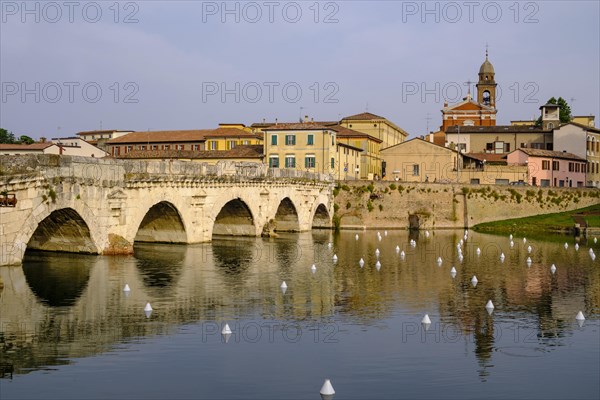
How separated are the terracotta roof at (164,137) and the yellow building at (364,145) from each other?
68.6 ft

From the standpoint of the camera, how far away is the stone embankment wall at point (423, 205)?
101 meters

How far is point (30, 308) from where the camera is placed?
3603 centimetres

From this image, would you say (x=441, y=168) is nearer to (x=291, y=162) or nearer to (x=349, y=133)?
(x=349, y=133)

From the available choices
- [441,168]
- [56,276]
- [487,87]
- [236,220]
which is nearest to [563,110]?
[487,87]

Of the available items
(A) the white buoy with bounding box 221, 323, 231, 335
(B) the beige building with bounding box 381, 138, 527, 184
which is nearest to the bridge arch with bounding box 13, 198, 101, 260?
(A) the white buoy with bounding box 221, 323, 231, 335

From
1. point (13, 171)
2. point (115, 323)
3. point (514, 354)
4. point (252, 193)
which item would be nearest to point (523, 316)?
point (514, 354)

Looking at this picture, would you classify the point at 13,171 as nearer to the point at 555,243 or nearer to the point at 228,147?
the point at 555,243

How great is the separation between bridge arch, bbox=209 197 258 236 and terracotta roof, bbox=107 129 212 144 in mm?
46431

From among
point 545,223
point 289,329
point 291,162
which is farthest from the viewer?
point 291,162

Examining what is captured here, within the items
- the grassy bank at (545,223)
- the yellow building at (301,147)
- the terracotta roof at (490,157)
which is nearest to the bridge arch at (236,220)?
the yellow building at (301,147)

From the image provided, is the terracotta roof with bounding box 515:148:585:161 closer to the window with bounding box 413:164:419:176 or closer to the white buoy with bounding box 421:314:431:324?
the window with bounding box 413:164:419:176

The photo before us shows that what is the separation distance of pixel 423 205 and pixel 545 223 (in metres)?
15.0

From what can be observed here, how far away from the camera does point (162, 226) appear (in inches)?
2549

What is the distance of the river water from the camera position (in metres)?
25.5
